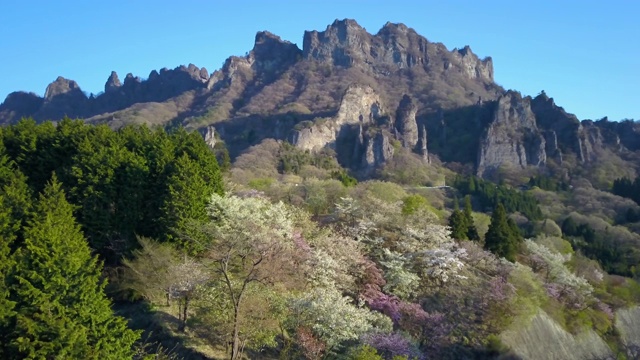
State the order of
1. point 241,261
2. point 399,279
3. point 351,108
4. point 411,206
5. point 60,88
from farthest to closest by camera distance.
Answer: point 60,88, point 351,108, point 411,206, point 399,279, point 241,261

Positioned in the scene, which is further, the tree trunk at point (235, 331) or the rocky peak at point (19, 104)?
the rocky peak at point (19, 104)

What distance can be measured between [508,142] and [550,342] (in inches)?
4215

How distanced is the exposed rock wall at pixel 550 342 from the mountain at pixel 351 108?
278 feet

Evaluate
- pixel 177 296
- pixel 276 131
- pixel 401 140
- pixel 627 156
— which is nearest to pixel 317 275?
pixel 177 296

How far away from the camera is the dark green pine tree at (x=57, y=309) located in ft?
48.2

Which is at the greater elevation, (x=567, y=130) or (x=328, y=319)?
(x=567, y=130)

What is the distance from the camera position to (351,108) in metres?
142

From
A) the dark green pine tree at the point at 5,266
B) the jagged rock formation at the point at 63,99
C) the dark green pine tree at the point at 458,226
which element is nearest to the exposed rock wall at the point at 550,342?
the dark green pine tree at the point at 458,226

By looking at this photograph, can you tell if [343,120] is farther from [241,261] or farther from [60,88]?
[241,261]

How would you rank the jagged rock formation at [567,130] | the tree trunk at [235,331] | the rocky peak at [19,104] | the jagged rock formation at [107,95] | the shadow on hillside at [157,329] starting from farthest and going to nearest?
the jagged rock formation at [107,95], the rocky peak at [19,104], the jagged rock formation at [567,130], the shadow on hillside at [157,329], the tree trunk at [235,331]

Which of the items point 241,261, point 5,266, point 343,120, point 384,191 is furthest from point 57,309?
point 343,120

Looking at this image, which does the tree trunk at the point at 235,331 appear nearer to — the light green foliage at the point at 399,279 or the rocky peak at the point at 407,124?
the light green foliage at the point at 399,279

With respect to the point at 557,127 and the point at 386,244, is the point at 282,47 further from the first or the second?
the point at 386,244

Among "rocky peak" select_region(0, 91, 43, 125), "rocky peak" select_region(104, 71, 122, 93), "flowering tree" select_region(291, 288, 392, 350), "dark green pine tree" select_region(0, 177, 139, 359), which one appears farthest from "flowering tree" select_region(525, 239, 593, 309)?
"rocky peak" select_region(104, 71, 122, 93)
